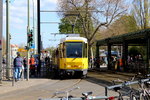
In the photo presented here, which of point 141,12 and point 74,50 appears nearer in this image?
point 74,50

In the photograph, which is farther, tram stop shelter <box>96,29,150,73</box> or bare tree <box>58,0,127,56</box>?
bare tree <box>58,0,127,56</box>

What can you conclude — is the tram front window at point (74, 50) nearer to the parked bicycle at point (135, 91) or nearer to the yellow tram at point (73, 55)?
the yellow tram at point (73, 55)

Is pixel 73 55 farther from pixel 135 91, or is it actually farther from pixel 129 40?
pixel 135 91

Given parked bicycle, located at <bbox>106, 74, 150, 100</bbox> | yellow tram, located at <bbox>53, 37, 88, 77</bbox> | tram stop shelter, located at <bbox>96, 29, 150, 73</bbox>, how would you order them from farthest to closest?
1. tram stop shelter, located at <bbox>96, 29, 150, 73</bbox>
2. yellow tram, located at <bbox>53, 37, 88, 77</bbox>
3. parked bicycle, located at <bbox>106, 74, 150, 100</bbox>

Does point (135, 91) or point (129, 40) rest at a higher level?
point (129, 40)

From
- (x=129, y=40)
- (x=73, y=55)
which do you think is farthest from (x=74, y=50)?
(x=129, y=40)

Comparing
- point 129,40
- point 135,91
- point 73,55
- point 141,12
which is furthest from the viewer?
point 141,12

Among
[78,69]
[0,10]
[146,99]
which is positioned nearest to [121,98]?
[146,99]

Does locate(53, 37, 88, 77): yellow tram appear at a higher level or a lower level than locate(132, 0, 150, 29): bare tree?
lower

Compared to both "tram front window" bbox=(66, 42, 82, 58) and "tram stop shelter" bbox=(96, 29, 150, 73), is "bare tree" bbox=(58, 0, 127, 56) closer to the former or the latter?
"tram stop shelter" bbox=(96, 29, 150, 73)

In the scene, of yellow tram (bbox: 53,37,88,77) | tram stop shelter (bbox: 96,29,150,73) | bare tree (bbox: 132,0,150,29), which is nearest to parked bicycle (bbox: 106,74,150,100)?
Answer: yellow tram (bbox: 53,37,88,77)

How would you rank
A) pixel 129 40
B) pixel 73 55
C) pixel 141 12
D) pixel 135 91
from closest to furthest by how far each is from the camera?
pixel 135 91
pixel 73 55
pixel 129 40
pixel 141 12

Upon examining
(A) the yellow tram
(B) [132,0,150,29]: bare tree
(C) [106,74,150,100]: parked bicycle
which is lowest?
(C) [106,74,150,100]: parked bicycle

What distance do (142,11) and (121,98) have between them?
3875cm
